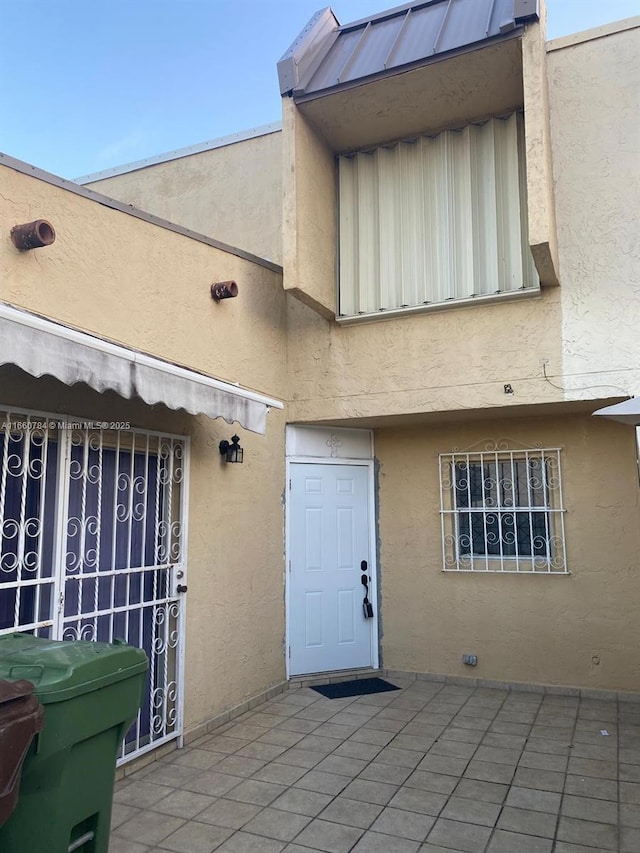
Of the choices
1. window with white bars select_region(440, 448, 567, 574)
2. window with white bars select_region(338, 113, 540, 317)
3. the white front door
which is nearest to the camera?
window with white bars select_region(338, 113, 540, 317)

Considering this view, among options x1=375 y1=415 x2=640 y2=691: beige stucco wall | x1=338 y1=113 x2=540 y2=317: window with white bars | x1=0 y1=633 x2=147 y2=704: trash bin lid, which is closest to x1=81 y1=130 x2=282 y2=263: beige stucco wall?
x1=338 y1=113 x2=540 y2=317: window with white bars

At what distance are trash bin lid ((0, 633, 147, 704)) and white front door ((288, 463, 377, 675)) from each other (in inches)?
253

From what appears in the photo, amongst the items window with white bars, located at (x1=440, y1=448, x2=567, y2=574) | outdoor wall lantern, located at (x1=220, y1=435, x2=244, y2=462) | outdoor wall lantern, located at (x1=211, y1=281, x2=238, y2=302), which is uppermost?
outdoor wall lantern, located at (x1=211, y1=281, x2=238, y2=302)

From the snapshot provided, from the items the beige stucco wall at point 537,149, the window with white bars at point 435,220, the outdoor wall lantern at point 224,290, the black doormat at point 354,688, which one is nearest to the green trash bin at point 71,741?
the outdoor wall lantern at point 224,290

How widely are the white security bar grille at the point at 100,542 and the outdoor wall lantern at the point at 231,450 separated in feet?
2.68

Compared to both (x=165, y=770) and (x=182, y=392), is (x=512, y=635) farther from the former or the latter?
(x=182, y=392)

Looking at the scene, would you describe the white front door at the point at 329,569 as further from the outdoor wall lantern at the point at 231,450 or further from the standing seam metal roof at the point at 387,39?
the standing seam metal roof at the point at 387,39

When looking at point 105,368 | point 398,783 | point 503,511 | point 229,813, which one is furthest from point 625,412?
point 229,813

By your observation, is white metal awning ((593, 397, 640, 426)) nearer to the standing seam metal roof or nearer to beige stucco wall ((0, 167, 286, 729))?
beige stucco wall ((0, 167, 286, 729))

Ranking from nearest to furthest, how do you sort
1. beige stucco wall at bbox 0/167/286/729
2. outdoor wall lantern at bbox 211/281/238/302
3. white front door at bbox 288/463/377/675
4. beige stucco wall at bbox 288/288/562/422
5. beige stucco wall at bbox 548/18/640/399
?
1. beige stucco wall at bbox 0/167/286/729
2. beige stucco wall at bbox 548/18/640/399
3. outdoor wall lantern at bbox 211/281/238/302
4. beige stucco wall at bbox 288/288/562/422
5. white front door at bbox 288/463/377/675

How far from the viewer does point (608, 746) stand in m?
7.93

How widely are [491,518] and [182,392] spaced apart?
21.4 feet

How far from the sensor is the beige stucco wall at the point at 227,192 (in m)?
12.8

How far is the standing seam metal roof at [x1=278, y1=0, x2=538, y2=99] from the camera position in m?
9.16
